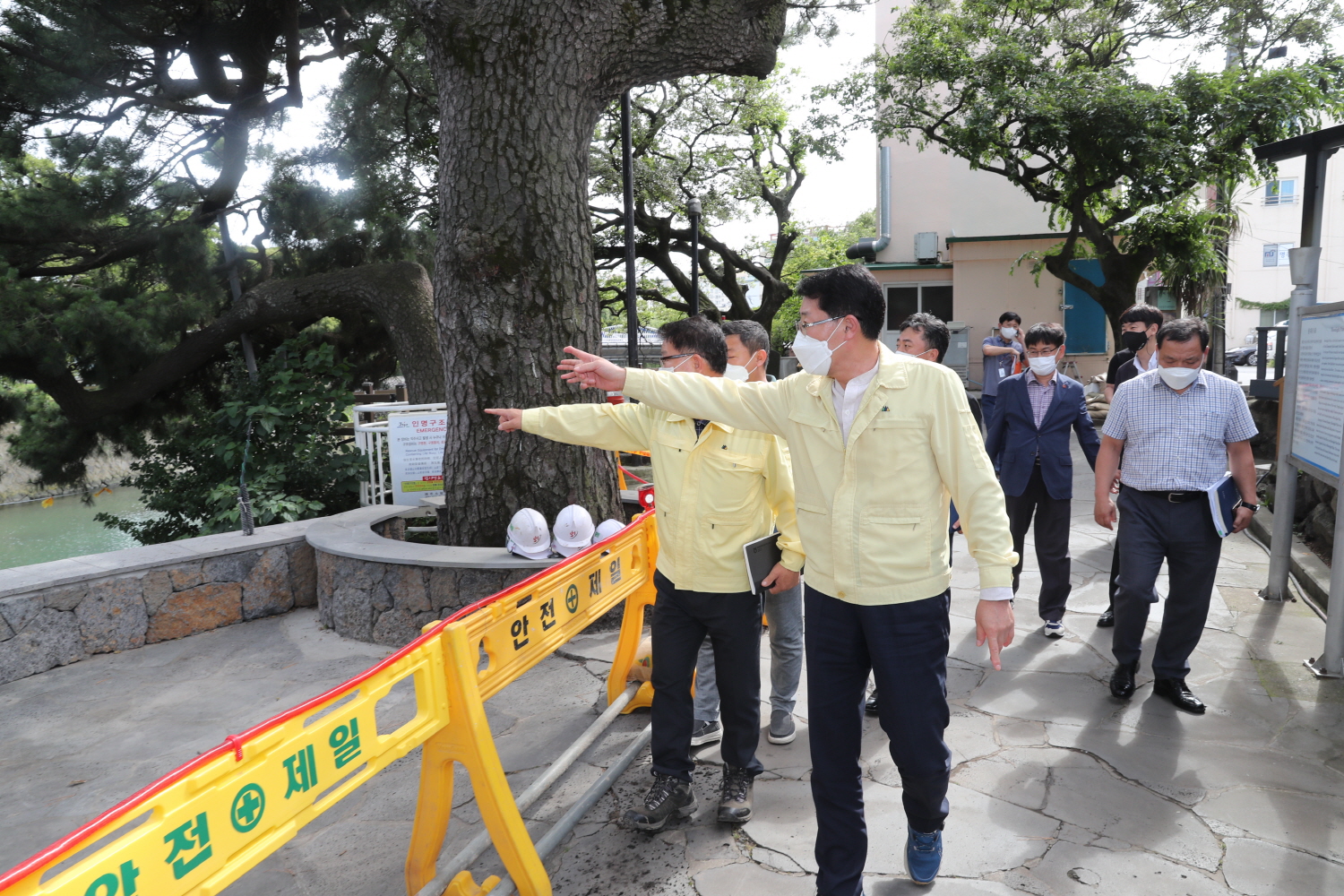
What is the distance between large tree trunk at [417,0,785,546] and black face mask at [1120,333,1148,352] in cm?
337

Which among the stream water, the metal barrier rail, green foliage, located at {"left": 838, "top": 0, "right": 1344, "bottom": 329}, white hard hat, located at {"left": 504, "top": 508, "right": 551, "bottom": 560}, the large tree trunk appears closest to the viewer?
the metal barrier rail

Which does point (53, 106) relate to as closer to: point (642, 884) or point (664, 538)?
point (664, 538)

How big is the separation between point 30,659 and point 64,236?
16.5 feet

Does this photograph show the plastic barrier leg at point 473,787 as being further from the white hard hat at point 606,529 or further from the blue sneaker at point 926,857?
the white hard hat at point 606,529

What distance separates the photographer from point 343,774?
2.02 metres

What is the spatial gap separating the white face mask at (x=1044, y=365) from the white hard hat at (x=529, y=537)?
9.23 feet

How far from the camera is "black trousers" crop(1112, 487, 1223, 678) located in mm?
3721

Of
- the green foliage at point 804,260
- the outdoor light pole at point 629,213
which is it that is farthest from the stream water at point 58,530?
the green foliage at point 804,260

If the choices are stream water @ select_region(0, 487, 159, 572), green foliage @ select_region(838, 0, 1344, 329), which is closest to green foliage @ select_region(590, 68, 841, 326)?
green foliage @ select_region(838, 0, 1344, 329)

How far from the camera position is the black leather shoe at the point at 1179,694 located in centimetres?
375

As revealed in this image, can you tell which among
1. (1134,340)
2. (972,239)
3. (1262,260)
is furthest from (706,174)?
(1262,260)

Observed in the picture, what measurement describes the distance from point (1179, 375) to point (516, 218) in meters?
3.54

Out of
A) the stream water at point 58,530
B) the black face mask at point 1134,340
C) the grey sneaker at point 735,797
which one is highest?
the black face mask at point 1134,340

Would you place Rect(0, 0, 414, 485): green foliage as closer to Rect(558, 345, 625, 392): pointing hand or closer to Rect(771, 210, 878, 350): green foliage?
Rect(558, 345, 625, 392): pointing hand
